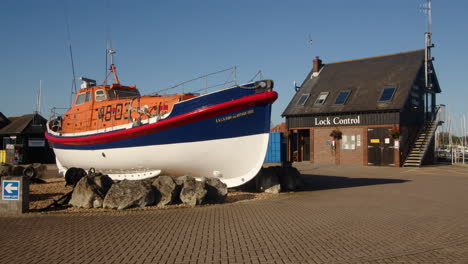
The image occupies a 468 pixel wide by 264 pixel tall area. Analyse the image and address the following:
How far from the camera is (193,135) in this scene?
12.0 metres

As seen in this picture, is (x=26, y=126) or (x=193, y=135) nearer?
(x=193, y=135)

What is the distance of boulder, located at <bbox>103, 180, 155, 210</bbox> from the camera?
32.3ft

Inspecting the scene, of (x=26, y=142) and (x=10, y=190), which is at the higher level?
(x=26, y=142)

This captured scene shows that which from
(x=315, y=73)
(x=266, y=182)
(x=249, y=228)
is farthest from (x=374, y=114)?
(x=249, y=228)

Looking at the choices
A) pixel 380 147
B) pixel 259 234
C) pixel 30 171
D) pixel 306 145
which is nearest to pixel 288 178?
pixel 259 234

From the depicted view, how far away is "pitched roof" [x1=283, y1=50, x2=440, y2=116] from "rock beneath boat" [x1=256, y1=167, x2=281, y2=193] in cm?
1345

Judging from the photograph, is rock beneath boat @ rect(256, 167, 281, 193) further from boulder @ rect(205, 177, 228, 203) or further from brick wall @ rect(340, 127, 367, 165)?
brick wall @ rect(340, 127, 367, 165)

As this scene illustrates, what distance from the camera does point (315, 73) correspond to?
30953 mm

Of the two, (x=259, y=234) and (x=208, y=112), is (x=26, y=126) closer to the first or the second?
(x=208, y=112)

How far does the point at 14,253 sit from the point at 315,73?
2778cm

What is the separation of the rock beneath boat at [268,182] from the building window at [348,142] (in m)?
13.3

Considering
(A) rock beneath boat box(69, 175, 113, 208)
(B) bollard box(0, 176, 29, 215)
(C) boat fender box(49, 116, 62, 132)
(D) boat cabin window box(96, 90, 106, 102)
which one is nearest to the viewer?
(B) bollard box(0, 176, 29, 215)

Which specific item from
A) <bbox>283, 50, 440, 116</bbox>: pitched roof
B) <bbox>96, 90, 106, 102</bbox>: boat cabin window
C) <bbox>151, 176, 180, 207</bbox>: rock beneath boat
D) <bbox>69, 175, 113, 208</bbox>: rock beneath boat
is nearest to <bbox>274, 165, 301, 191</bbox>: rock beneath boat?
<bbox>151, 176, 180, 207</bbox>: rock beneath boat

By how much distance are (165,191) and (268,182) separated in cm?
401
